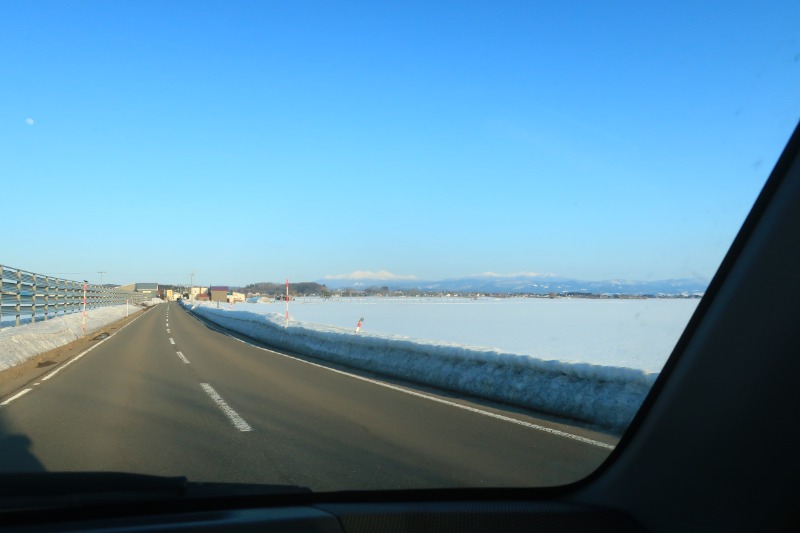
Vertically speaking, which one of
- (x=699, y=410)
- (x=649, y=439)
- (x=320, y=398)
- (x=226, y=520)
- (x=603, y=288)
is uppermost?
(x=603, y=288)

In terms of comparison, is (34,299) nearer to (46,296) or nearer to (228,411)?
(46,296)

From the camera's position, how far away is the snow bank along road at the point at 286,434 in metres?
5.20

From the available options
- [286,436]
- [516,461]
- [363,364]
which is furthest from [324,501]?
[363,364]

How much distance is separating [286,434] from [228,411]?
5.93ft

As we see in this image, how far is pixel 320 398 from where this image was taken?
958cm

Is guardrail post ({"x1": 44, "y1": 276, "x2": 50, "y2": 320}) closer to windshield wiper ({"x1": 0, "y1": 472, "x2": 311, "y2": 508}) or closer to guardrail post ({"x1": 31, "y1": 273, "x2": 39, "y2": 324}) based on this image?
guardrail post ({"x1": 31, "y1": 273, "x2": 39, "y2": 324})

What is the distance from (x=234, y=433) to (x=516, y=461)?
3.24m

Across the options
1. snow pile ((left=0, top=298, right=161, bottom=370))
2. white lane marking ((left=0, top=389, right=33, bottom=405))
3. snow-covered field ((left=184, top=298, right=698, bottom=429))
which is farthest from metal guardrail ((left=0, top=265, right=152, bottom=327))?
white lane marking ((left=0, top=389, right=33, bottom=405))

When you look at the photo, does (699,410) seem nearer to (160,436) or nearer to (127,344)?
(160,436)

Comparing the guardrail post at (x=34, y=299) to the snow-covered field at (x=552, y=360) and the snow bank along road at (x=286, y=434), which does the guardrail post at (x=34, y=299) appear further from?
the snow bank along road at (x=286, y=434)

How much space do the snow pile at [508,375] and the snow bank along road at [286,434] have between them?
2.36 ft

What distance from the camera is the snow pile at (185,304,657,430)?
789cm

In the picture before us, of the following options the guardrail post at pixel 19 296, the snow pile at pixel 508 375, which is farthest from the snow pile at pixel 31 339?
the snow pile at pixel 508 375

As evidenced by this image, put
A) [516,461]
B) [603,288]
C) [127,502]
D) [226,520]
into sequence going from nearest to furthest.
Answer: [226,520] < [127,502] < [516,461] < [603,288]
